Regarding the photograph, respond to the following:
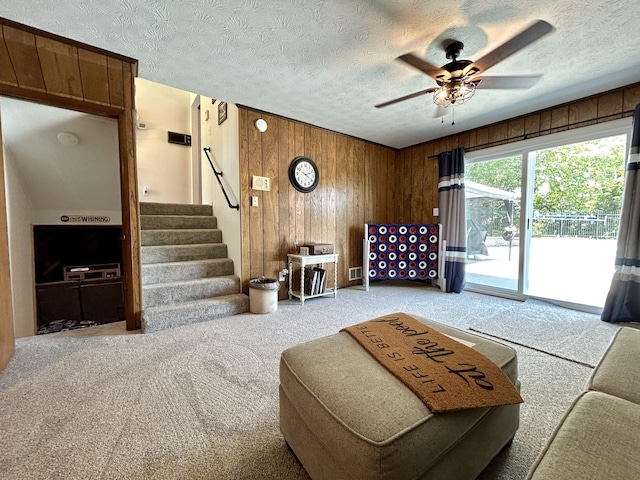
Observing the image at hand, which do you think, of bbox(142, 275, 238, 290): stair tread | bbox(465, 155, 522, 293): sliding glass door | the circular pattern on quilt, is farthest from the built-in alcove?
bbox(465, 155, 522, 293): sliding glass door

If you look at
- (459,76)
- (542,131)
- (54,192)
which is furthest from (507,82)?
(54,192)

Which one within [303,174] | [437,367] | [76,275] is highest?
[303,174]

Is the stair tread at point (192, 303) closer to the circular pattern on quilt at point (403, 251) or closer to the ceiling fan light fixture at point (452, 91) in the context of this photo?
the circular pattern on quilt at point (403, 251)

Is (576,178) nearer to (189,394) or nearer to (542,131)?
(542,131)

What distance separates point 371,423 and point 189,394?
1292 millimetres

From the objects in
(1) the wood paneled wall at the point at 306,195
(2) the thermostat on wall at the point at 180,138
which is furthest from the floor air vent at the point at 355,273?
(2) the thermostat on wall at the point at 180,138

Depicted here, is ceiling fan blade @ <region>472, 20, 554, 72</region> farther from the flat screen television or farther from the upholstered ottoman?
the flat screen television

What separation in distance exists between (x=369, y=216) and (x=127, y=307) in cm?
356

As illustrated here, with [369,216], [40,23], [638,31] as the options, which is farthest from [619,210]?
[40,23]

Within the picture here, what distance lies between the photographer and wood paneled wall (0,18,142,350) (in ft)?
6.41

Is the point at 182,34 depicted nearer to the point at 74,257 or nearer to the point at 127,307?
the point at 127,307

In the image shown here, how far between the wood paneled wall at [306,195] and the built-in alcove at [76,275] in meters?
2.25

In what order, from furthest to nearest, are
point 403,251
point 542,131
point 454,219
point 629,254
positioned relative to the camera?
point 403,251 < point 454,219 < point 542,131 < point 629,254

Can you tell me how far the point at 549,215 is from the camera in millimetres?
3305
